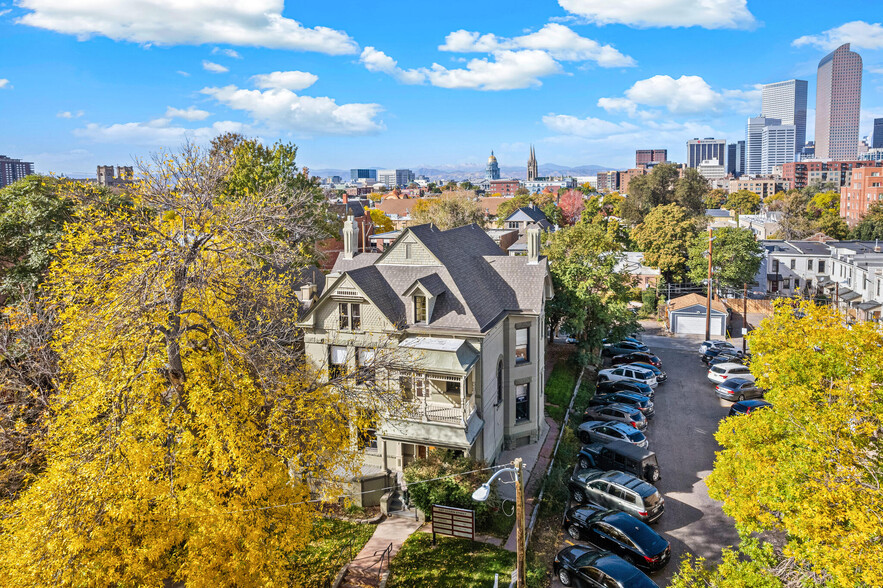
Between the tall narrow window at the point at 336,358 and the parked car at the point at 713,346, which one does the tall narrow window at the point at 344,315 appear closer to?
the tall narrow window at the point at 336,358

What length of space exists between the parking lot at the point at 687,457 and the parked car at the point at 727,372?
88 cm

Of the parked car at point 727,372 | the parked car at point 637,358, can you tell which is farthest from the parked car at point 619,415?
the parked car at point 637,358

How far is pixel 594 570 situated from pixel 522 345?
38.6ft

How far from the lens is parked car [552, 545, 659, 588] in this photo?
16922 mm

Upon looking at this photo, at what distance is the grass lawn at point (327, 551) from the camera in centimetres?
1786

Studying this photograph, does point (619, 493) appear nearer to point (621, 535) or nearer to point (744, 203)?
point (621, 535)

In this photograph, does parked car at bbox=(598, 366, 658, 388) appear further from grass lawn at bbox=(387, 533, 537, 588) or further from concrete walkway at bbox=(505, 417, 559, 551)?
grass lawn at bbox=(387, 533, 537, 588)

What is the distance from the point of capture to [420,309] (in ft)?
80.4

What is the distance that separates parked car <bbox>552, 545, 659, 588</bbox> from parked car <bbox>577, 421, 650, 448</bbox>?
32.2ft

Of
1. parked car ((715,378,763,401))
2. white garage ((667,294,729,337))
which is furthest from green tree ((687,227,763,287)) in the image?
parked car ((715,378,763,401))

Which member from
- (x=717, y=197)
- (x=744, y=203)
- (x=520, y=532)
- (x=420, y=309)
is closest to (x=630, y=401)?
(x=420, y=309)

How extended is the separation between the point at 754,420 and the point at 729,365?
23.5 m

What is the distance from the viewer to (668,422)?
106ft

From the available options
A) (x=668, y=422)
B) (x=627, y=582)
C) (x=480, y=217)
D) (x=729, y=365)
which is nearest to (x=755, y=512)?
(x=627, y=582)
